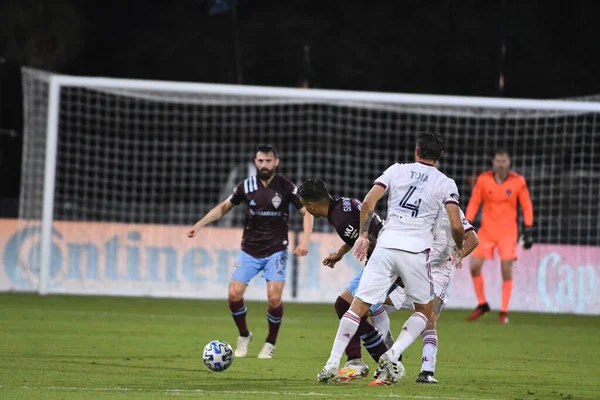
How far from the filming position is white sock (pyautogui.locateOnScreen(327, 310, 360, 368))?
8.45m

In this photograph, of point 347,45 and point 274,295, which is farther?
point 347,45

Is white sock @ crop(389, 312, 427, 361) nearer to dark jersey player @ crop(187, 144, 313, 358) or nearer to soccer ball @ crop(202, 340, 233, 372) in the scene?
soccer ball @ crop(202, 340, 233, 372)

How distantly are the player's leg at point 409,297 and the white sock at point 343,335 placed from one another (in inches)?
11.6

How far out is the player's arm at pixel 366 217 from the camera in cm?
848

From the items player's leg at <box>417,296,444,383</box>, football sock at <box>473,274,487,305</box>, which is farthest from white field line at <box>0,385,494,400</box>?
football sock at <box>473,274,487,305</box>

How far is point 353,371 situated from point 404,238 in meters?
1.09

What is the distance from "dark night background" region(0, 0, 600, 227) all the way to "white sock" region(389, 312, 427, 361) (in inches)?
833

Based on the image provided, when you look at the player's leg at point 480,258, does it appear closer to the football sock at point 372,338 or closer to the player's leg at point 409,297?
the football sock at point 372,338

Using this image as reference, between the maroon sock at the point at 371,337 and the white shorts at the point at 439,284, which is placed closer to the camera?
the maroon sock at the point at 371,337

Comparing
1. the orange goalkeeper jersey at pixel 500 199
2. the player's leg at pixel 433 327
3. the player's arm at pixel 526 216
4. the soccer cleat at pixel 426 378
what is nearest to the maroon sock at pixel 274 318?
the player's leg at pixel 433 327

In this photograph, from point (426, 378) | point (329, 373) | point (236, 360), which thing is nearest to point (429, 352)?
point (426, 378)

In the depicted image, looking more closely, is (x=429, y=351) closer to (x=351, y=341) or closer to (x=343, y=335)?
(x=351, y=341)

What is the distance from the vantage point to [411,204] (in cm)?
858

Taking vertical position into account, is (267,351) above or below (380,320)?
below
